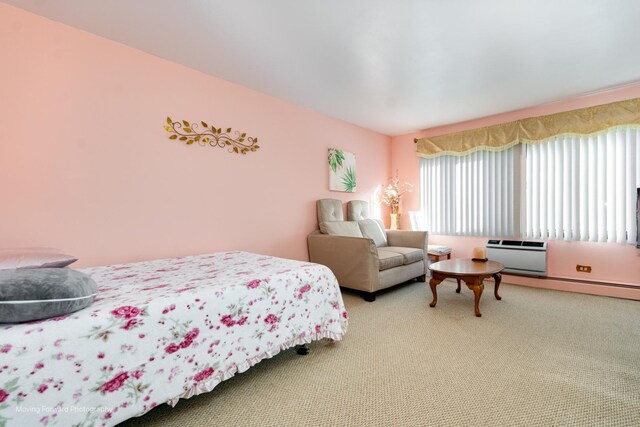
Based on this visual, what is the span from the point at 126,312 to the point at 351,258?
228 cm

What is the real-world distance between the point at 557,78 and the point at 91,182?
4.37 meters

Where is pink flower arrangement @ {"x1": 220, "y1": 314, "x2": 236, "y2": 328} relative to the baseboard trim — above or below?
above

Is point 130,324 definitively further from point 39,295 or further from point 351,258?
point 351,258

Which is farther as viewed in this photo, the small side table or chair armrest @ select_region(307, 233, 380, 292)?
the small side table

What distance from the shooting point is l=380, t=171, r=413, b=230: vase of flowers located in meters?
4.66

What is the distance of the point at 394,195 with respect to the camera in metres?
4.74

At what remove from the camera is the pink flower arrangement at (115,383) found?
3.65 ft

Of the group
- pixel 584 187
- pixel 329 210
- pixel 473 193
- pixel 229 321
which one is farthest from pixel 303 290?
pixel 584 187

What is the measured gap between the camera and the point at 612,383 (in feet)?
5.16

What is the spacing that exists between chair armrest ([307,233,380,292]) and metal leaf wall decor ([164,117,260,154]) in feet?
4.45

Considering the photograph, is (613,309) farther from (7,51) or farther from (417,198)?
(7,51)

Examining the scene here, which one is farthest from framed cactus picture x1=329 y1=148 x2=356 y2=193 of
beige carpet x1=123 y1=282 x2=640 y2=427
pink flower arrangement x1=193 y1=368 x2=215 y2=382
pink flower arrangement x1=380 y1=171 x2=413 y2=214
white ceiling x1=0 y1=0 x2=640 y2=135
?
pink flower arrangement x1=193 y1=368 x2=215 y2=382

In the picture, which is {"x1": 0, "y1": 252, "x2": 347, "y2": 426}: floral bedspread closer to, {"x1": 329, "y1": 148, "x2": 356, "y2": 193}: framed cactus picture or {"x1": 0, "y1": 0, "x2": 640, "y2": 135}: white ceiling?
{"x1": 0, "y1": 0, "x2": 640, "y2": 135}: white ceiling

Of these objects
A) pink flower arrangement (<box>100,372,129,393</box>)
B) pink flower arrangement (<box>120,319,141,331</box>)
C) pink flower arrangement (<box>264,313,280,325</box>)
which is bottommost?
pink flower arrangement (<box>100,372,129,393</box>)
